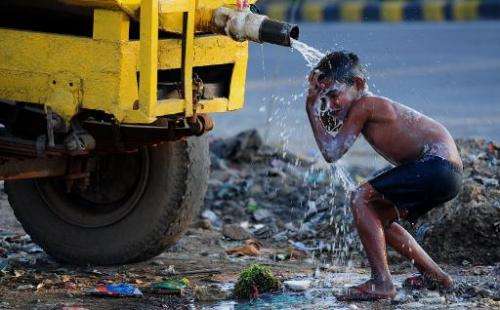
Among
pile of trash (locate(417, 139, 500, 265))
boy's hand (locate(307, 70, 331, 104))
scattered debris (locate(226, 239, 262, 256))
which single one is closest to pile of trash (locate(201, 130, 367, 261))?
scattered debris (locate(226, 239, 262, 256))

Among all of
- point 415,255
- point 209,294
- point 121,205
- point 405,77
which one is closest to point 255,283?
point 209,294

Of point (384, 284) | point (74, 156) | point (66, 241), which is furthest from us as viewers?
point (66, 241)

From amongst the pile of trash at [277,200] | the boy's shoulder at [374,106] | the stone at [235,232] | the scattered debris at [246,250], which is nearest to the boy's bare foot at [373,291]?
the boy's shoulder at [374,106]

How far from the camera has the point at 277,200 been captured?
9.41 meters

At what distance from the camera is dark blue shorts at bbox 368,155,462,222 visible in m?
6.45

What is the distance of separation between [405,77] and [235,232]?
697cm

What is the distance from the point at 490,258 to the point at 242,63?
1723 millimetres

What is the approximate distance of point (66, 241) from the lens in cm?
743

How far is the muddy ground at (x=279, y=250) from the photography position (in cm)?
657

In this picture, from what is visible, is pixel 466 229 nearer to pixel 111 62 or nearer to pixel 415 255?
pixel 415 255

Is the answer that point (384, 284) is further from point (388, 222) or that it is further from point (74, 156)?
point (74, 156)

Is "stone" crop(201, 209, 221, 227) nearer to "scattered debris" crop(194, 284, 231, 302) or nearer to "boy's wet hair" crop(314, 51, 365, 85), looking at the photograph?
"scattered debris" crop(194, 284, 231, 302)

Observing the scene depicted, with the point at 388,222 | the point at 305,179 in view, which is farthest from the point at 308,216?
the point at 388,222

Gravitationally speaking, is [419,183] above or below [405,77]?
below
